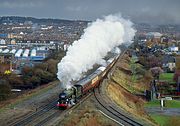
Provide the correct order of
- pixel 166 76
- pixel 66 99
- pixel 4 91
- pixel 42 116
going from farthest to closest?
pixel 166 76, pixel 4 91, pixel 66 99, pixel 42 116

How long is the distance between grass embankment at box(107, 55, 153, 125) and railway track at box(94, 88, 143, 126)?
1764mm

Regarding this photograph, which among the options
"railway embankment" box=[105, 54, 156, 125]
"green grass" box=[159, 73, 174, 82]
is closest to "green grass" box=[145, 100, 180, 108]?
"railway embankment" box=[105, 54, 156, 125]

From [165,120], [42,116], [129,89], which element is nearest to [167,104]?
[165,120]

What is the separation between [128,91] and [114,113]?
1969 cm

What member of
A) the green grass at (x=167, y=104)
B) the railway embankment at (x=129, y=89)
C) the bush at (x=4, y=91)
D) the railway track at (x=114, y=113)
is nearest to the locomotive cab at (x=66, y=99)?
the railway track at (x=114, y=113)

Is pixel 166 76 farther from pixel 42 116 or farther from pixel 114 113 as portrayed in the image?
pixel 42 116

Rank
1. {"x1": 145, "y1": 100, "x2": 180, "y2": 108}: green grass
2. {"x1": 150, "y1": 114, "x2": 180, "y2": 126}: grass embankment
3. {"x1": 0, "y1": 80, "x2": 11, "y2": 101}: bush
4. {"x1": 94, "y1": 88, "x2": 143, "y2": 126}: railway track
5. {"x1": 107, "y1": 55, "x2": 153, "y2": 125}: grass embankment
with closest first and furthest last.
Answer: {"x1": 94, "y1": 88, "x2": 143, "y2": 126}: railway track → {"x1": 150, "y1": 114, "x2": 180, "y2": 126}: grass embankment → {"x1": 107, "y1": 55, "x2": 153, "y2": 125}: grass embankment → {"x1": 0, "y1": 80, "x2": 11, "y2": 101}: bush → {"x1": 145, "y1": 100, "x2": 180, "y2": 108}: green grass

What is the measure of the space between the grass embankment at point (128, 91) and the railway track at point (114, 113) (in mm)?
1764

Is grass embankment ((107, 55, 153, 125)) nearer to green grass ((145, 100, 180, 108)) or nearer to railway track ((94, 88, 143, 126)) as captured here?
green grass ((145, 100, 180, 108))

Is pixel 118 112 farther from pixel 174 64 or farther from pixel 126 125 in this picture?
pixel 174 64

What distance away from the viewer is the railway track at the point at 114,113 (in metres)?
23.1

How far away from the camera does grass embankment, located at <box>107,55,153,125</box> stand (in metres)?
33.2

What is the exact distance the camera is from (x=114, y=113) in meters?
25.8

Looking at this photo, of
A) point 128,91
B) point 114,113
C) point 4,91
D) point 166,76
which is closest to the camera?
point 114,113
